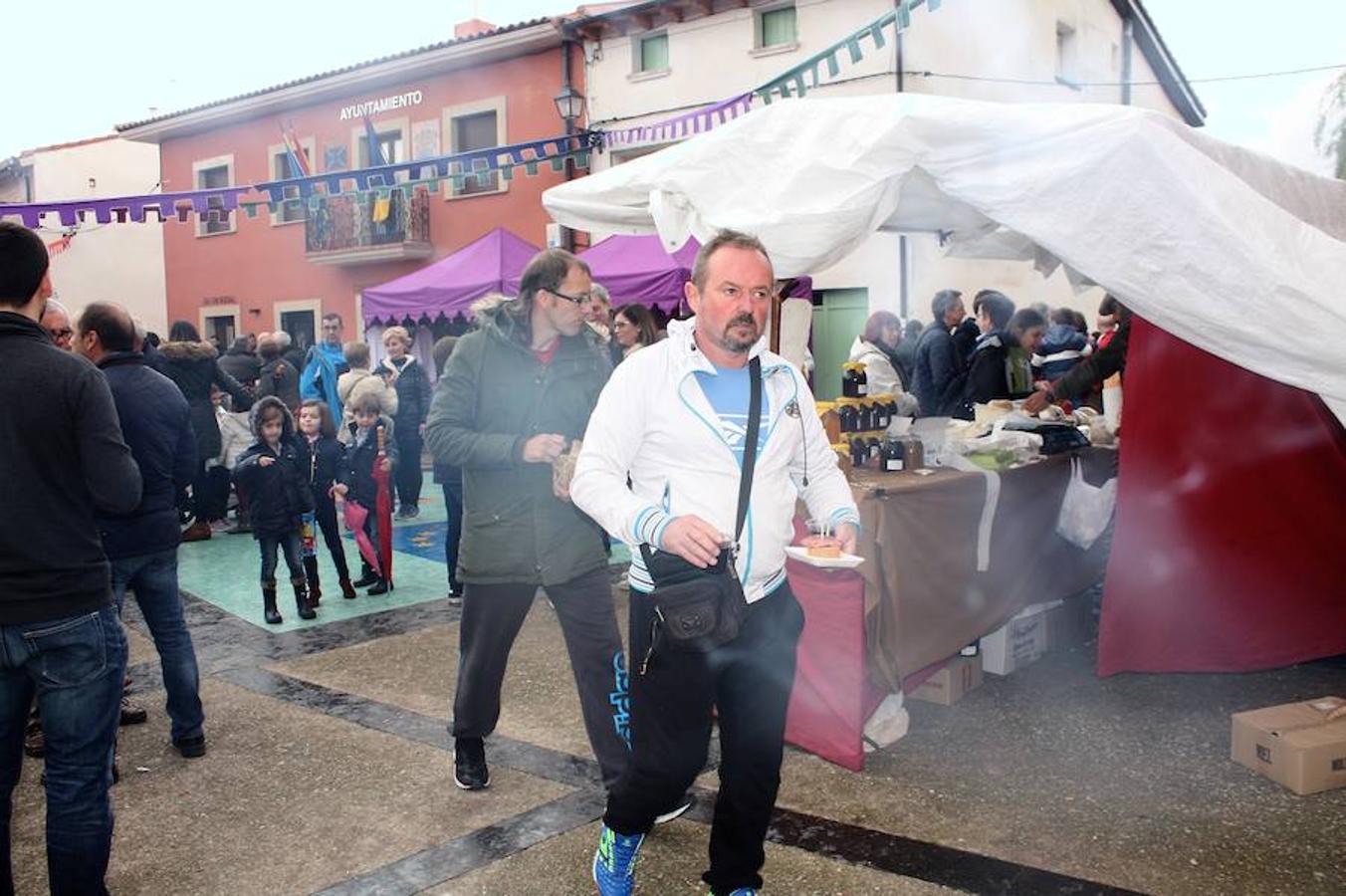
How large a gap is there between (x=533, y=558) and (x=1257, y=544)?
11.3ft

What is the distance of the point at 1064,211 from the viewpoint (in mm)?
4020

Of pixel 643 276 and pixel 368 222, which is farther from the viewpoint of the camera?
pixel 368 222

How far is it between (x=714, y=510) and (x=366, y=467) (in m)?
5.14

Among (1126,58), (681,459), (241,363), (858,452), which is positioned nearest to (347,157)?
(241,363)

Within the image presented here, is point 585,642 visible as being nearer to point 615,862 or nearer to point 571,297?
point 615,862

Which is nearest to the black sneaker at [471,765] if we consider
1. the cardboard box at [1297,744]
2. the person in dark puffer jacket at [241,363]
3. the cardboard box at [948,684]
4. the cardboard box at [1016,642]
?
the cardboard box at [948,684]

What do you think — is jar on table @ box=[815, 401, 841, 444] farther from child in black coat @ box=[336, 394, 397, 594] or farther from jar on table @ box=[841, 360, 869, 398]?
child in black coat @ box=[336, 394, 397, 594]

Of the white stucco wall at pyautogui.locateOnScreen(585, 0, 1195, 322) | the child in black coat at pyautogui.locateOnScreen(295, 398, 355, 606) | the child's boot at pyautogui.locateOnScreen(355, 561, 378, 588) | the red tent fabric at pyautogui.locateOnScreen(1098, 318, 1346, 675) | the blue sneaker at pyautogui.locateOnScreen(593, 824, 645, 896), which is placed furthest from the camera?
the white stucco wall at pyautogui.locateOnScreen(585, 0, 1195, 322)

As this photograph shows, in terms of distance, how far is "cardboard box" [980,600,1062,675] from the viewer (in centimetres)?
515

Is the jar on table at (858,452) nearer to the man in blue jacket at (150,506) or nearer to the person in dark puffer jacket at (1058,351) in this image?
the man in blue jacket at (150,506)

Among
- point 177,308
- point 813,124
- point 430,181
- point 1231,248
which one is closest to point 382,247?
point 177,308

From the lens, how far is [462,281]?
12.3m

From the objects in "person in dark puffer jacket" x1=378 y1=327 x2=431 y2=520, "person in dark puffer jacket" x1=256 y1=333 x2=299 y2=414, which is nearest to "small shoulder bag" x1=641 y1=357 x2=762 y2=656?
"person in dark puffer jacket" x1=378 y1=327 x2=431 y2=520

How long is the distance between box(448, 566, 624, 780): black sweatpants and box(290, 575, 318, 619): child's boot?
3.17 meters
